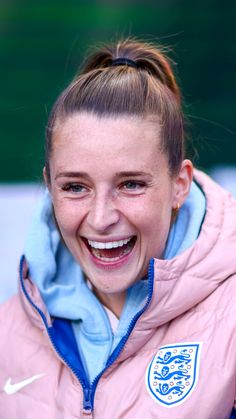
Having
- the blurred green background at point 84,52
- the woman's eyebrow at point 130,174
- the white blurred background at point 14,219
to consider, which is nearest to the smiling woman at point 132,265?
the woman's eyebrow at point 130,174

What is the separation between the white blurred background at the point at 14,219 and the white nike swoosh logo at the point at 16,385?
846mm

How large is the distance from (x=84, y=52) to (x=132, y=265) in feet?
5.44

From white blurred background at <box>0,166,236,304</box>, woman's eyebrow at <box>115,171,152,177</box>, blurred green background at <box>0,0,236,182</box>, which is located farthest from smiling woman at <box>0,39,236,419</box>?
blurred green background at <box>0,0,236,182</box>

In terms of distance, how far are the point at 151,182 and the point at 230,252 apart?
0.26 meters

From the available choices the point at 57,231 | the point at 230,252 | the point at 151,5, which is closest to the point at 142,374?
the point at 230,252

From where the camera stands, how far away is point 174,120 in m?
2.20

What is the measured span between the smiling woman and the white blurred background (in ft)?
2.99

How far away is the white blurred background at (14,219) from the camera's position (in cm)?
324

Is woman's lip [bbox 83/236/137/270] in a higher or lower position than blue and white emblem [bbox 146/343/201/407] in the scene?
higher

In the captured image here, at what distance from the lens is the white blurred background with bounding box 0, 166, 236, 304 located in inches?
128

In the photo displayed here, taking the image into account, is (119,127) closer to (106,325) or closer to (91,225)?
(91,225)

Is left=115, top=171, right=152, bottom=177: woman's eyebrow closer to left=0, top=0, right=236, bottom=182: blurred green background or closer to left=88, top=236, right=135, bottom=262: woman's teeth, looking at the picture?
left=88, top=236, right=135, bottom=262: woman's teeth

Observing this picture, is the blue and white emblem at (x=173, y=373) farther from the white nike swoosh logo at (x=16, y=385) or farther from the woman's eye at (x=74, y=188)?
the woman's eye at (x=74, y=188)

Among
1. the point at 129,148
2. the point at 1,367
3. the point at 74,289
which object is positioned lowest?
the point at 1,367
